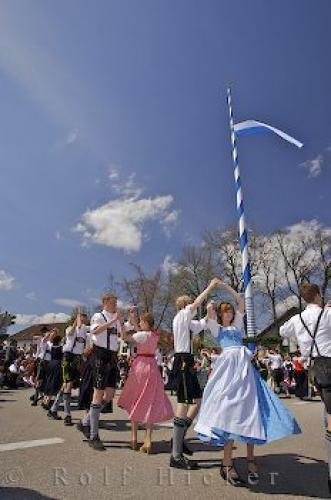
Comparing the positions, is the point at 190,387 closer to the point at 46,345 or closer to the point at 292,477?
the point at 292,477

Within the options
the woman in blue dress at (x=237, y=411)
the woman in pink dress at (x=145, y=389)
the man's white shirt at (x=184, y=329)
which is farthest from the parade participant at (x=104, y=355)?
the woman in blue dress at (x=237, y=411)

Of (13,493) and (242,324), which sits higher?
(242,324)

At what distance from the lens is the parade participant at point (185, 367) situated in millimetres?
6094

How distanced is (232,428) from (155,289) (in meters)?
49.6

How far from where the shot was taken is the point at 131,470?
5590mm

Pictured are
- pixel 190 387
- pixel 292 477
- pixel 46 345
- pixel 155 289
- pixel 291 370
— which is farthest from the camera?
pixel 155 289

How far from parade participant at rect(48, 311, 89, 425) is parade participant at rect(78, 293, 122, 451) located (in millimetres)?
2337

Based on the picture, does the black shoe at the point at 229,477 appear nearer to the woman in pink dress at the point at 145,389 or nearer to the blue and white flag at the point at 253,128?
the woman in pink dress at the point at 145,389

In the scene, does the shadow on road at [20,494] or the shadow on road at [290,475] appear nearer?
the shadow on road at [20,494]

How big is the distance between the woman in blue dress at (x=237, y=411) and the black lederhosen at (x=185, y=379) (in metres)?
0.76

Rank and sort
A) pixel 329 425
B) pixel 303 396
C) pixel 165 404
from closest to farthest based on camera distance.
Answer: pixel 329 425 < pixel 165 404 < pixel 303 396

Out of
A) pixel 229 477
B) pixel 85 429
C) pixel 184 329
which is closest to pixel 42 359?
pixel 85 429

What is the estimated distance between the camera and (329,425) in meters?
5.00

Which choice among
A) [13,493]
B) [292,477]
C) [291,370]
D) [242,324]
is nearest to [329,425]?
[292,477]
